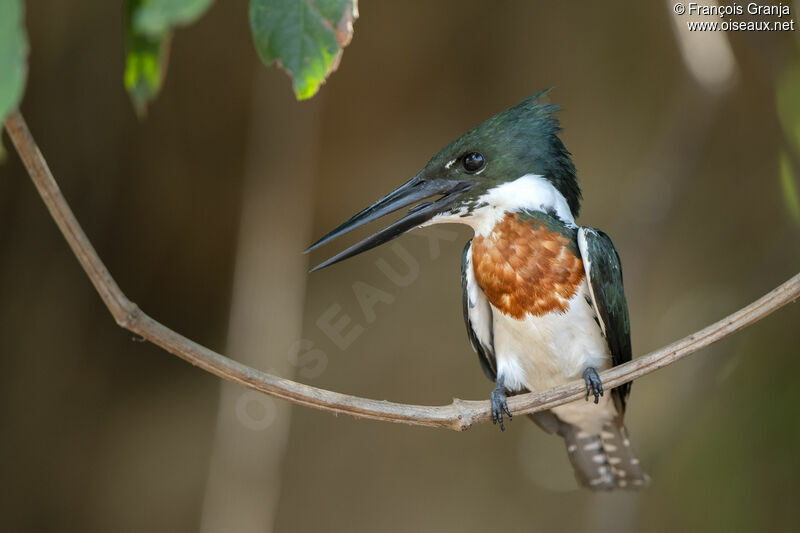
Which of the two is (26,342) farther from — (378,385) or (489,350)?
(489,350)

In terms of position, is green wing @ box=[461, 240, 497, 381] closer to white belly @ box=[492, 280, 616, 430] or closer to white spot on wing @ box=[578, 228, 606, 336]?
white belly @ box=[492, 280, 616, 430]

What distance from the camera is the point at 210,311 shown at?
3199 mm

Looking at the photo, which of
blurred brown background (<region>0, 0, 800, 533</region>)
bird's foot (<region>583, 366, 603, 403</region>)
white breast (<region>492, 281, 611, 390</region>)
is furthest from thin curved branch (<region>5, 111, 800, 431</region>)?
blurred brown background (<region>0, 0, 800, 533</region>)

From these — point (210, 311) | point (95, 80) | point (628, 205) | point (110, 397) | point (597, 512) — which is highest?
point (95, 80)

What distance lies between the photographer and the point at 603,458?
2119mm

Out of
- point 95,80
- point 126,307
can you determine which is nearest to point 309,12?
point 126,307

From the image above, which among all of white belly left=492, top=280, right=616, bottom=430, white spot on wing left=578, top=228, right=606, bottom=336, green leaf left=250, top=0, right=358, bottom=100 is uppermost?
white spot on wing left=578, top=228, right=606, bottom=336

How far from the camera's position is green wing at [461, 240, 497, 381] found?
1707 millimetres

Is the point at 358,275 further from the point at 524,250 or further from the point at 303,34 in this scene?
the point at 303,34

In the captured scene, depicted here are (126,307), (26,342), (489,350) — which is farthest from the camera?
(26,342)

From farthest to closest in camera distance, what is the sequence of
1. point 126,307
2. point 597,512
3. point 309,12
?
1. point 597,512
2. point 126,307
3. point 309,12

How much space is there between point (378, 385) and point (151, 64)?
98.0 inches

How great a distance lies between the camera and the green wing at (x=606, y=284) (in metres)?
1.56

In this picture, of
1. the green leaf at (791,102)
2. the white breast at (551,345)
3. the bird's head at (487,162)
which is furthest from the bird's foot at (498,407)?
the green leaf at (791,102)
